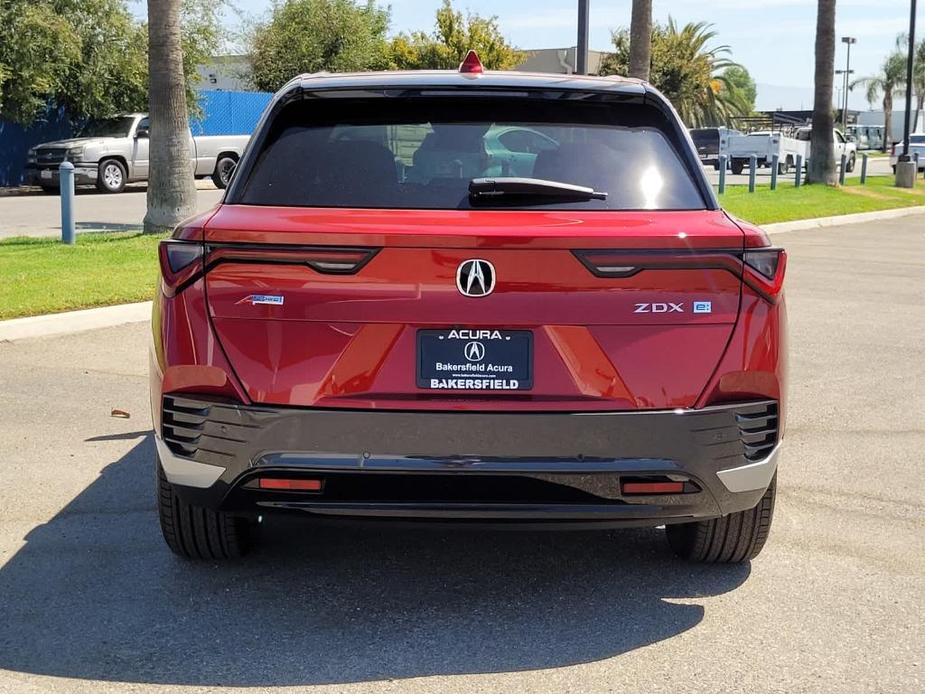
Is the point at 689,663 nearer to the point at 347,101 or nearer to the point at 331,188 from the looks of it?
the point at 331,188

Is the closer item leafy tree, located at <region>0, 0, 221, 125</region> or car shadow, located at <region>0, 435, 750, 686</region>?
car shadow, located at <region>0, 435, 750, 686</region>

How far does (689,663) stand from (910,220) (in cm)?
2477

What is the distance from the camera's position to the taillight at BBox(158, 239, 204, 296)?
387 cm

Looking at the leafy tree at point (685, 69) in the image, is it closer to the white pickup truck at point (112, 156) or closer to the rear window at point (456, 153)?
the white pickup truck at point (112, 156)

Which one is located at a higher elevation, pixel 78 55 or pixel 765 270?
pixel 78 55

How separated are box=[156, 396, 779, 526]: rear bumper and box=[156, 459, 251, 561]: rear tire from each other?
46 cm

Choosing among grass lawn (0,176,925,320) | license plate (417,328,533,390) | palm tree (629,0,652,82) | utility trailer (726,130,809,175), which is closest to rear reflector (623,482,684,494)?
license plate (417,328,533,390)

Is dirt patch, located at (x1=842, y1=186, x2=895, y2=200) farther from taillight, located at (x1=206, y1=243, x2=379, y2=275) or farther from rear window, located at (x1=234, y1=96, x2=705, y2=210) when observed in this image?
taillight, located at (x1=206, y1=243, x2=379, y2=275)

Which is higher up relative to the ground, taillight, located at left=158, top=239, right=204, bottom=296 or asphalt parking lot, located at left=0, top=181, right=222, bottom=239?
taillight, located at left=158, top=239, right=204, bottom=296

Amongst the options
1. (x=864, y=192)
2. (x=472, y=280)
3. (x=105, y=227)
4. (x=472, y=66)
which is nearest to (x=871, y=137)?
(x=864, y=192)

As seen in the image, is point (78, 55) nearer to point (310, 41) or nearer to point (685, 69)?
point (310, 41)

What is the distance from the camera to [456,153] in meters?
4.21

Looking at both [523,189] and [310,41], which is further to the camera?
[310,41]

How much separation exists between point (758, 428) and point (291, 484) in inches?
57.1
